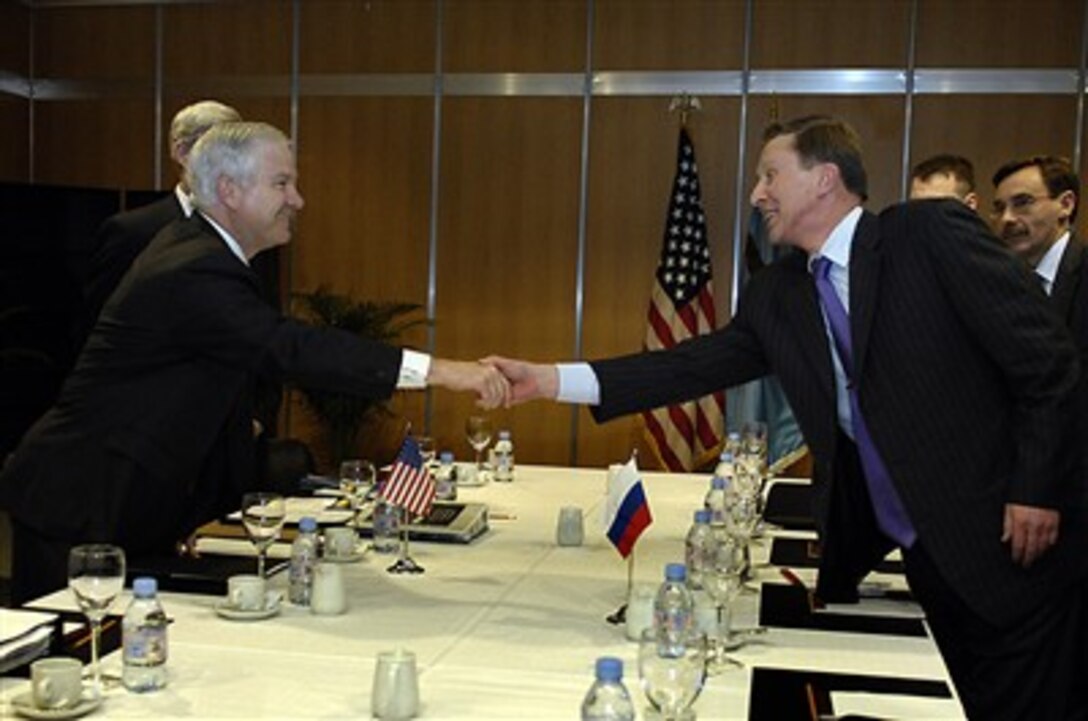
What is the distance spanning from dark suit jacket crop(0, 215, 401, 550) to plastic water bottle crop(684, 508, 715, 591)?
773 mm

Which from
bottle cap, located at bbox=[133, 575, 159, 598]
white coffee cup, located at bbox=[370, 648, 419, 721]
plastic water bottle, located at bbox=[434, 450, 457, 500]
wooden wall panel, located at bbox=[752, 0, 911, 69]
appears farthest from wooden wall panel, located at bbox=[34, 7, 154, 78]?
white coffee cup, located at bbox=[370, 648, 419, 721]

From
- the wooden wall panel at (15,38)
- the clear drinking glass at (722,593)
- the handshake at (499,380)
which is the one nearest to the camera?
the clear drinking glass at (722,593)

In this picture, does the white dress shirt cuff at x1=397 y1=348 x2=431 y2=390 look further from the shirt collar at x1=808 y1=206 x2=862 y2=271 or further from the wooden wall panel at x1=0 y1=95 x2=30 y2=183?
the wooden wall panel at x1=0 y1=95 x2=30 y2=183

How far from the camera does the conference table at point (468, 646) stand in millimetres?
1864

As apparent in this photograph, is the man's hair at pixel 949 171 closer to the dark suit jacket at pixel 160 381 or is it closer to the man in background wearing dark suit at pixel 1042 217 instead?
the man in background wearing dark suit at pixel 1042 217

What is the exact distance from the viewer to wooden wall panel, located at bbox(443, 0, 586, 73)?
7426mm

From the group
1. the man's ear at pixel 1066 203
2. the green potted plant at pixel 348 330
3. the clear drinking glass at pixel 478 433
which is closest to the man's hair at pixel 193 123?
the clear drinking glass at pixel 478 433

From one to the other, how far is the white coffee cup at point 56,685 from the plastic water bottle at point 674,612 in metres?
0.85

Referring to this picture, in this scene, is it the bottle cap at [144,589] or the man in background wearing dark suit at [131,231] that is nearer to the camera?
the bottle cap at [144,589]

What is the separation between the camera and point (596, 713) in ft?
5.10

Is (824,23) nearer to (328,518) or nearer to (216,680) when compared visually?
(328,518)

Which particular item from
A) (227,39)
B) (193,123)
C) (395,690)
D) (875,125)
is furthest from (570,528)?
(227,39)

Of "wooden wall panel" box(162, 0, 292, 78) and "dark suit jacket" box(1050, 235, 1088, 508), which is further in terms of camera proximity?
"wooden wall panel" box(162, 0, 292, 78)

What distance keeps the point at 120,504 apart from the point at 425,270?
5101 millimetres
